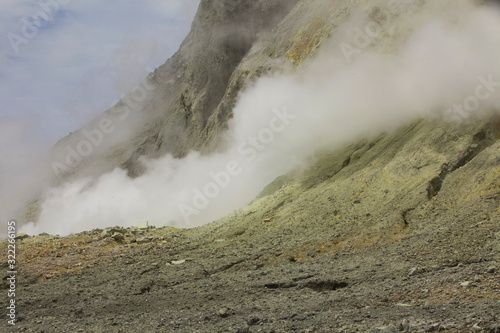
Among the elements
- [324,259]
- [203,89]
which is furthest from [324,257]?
[203,89]

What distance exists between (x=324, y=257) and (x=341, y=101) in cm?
1016

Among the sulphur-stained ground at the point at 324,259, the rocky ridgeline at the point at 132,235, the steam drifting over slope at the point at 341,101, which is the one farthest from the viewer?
the steam drifting over slope at the point at 341,101

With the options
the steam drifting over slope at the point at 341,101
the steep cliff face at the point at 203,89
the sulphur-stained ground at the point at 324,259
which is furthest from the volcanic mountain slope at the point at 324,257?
the steep cliff face at the point at 203,89

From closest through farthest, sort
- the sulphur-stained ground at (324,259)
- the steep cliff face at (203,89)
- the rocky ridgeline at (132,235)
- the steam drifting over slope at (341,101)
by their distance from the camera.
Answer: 1. the sulphur-stained ground at (324,259)
2. the rocky ridgeline at (132,235)
3. the steam drifting over slope at (341,101)
4. the steep cliff face at (203,89)

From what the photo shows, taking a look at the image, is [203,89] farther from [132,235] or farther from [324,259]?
[324,259]

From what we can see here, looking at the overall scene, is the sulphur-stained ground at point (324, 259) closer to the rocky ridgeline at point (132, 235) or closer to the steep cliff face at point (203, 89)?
the rocky ridgeline at point (132, 235)

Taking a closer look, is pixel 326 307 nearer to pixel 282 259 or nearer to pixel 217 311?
pixel 217 311

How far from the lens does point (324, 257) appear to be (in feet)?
35.4

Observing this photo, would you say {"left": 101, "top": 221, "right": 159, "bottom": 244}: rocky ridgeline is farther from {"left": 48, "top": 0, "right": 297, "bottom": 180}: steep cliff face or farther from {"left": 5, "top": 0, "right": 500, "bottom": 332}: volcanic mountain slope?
{"left": 48, "top": 0, "right": 297, "bottom": 180}: steep cliff face

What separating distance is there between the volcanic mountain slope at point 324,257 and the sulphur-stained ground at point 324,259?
38mm

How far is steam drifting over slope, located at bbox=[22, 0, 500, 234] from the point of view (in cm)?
1539

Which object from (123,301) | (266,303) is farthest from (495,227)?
(123,301)

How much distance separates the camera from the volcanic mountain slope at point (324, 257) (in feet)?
25.5

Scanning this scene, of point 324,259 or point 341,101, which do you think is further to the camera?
point 341,101
